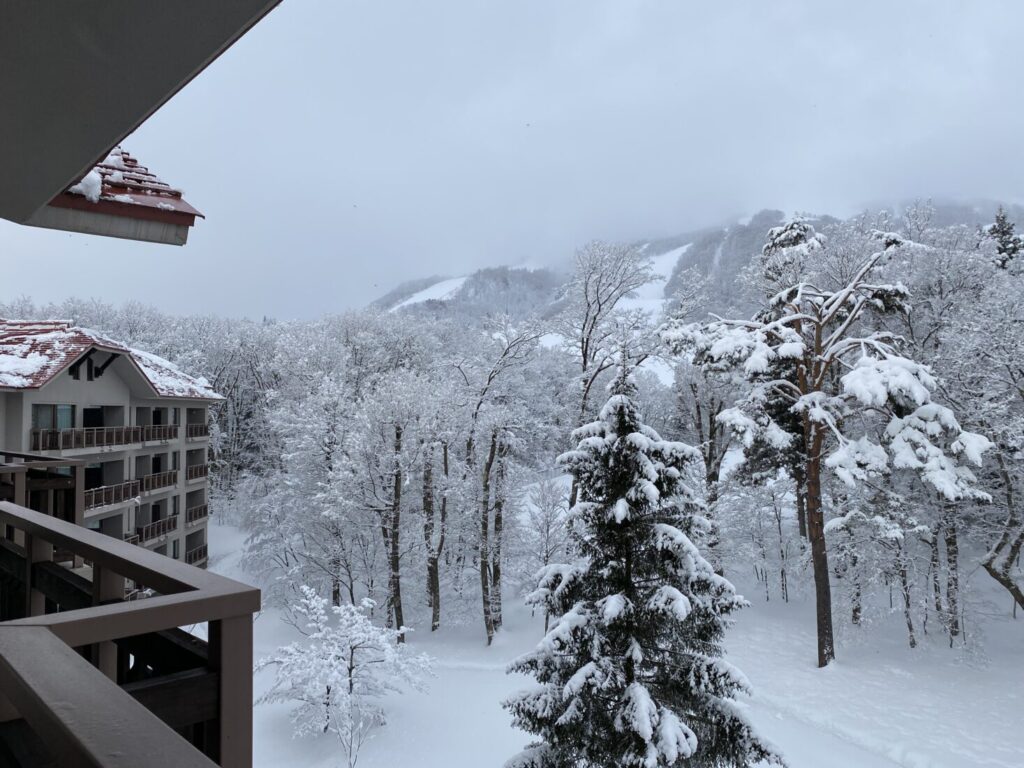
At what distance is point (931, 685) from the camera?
12219 mm

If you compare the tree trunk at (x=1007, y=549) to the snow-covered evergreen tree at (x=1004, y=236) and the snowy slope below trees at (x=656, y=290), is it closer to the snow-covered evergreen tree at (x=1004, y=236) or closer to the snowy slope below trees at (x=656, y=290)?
the snowy slope below trees at (x=656, y=290)

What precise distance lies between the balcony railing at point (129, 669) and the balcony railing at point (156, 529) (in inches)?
766

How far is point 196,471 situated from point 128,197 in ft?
75.8

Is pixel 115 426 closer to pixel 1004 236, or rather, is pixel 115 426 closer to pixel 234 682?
pixel 234 682

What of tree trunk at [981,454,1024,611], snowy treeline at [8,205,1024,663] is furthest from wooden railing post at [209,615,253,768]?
tree trunk at [981,454,1024,611]

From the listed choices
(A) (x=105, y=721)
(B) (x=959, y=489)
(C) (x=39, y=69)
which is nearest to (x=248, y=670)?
(A) (x=105, y=721)

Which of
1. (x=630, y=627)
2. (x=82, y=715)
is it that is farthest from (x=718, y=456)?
(x=82, y=715)

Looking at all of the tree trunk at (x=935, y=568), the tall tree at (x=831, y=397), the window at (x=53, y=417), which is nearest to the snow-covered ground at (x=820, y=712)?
the tree trunk at (x=935, y=568)

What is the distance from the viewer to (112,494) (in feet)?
55.8

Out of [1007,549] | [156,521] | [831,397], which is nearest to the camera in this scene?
[1007,549]

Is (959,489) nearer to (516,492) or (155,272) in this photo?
(516,492)

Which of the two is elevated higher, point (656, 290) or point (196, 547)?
point (656, 290)

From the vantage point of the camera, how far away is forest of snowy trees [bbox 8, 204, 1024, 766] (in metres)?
11.8

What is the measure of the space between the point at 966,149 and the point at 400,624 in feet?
197
